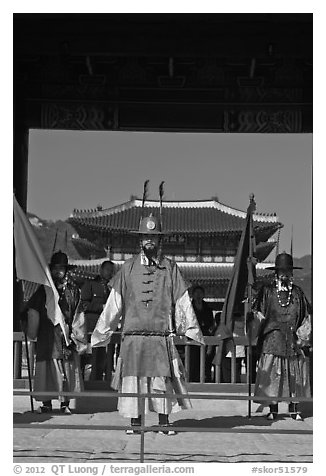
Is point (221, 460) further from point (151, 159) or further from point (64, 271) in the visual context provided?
point (151, 159)

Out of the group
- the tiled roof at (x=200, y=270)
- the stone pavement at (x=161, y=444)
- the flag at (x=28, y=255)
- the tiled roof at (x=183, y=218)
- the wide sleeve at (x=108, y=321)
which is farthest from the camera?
the tiled roof at (x=200, y=270)

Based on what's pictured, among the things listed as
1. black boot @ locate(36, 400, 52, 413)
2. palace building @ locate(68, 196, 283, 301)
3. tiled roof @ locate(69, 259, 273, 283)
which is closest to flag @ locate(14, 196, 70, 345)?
black boot @ locate(36, 400, 52, 413)

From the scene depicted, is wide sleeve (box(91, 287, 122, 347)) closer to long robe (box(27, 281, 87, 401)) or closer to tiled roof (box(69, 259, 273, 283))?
long robe (box(27, 281, 87, 401))

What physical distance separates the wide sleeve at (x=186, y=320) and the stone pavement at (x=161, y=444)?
82 cm

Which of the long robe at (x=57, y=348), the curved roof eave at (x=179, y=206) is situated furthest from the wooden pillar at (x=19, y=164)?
the curved roof eave at (x=179, y=206)

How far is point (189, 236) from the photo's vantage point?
25.8 m

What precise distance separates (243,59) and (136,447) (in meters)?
4.82

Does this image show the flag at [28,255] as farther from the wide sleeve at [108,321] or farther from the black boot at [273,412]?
the black boot at [273,412]

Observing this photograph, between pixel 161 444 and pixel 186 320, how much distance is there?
4.04ft

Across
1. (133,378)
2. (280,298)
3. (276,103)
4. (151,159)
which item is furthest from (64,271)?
(151,159)

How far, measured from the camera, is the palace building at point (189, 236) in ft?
81.4

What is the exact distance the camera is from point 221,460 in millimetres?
5312

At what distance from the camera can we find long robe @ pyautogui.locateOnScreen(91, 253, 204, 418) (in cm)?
668

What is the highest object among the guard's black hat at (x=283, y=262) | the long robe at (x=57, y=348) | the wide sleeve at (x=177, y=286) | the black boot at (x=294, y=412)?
the guard's black hat at (x=283, y=262)
